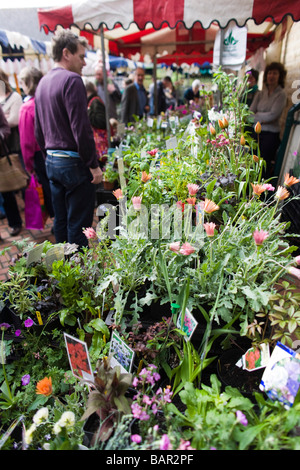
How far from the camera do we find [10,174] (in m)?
3.44

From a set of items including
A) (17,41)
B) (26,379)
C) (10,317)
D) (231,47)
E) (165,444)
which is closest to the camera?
(165,444)

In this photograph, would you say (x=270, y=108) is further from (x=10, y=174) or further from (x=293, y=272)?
(x=293, y=272)

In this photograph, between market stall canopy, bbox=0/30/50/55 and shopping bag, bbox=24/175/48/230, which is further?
market stall canopy, bbox=0/30/50/55

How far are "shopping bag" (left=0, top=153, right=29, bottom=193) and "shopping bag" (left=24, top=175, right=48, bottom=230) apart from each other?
Answer: 116 millimetres

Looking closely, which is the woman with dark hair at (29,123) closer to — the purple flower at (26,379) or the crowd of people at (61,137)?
the crowd of people at (61,137)

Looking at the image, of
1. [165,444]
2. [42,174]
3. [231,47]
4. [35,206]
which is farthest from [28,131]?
[165,444]

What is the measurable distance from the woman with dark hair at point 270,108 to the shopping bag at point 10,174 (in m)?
2.90

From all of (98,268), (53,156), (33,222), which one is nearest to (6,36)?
(33,222)

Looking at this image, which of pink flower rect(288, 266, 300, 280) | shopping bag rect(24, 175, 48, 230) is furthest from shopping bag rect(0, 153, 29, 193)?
pink flower rect(288, 266, 300, 280)

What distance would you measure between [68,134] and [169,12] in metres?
1.59

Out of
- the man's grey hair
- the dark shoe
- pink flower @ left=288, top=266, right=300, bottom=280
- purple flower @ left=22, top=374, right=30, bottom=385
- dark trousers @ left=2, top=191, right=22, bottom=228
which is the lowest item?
the dark shoe

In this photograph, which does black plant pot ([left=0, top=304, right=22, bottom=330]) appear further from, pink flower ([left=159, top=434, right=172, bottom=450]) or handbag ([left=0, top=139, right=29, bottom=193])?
handbag ([left=0, top=139, right=29, bottom=193])

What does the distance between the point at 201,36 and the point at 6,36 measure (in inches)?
135

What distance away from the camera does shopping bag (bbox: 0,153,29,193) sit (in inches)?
134
